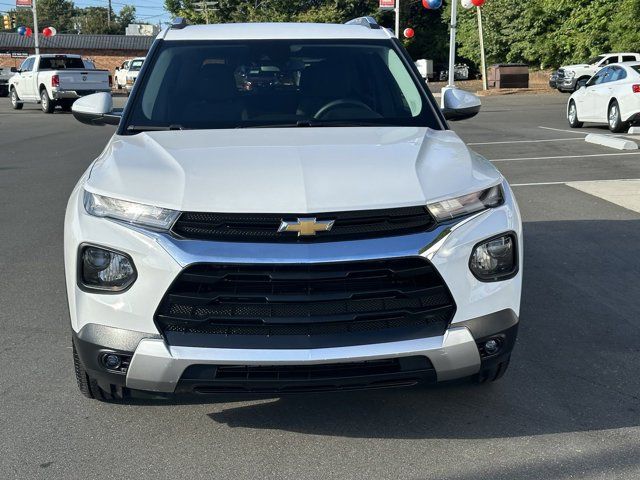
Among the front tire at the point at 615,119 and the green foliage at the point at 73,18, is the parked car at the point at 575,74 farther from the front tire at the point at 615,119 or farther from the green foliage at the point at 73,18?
the green foliage at the point at 73,18

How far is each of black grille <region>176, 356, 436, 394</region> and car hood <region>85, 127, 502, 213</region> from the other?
635 mm

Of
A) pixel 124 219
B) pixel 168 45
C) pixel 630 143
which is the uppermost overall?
pixel 168 45

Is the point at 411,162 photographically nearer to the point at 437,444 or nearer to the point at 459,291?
the point at 459,291

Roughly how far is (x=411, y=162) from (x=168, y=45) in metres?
2.21

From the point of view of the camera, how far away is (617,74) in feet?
62.3

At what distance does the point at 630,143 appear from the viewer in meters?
15.5

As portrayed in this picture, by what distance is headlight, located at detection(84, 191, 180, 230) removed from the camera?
3576 mm

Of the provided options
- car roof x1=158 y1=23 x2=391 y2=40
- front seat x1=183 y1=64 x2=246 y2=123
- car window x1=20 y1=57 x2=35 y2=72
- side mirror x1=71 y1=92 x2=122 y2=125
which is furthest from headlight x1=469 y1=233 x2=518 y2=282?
car window x1=20 y1=57 x2=35 y2=72

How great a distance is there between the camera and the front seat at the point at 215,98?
16.3 feet

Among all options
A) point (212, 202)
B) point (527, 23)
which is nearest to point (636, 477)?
point (212, 202)


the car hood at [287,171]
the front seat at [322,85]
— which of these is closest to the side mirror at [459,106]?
the front seat at [322,85]

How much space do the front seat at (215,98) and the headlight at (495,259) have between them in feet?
6.06

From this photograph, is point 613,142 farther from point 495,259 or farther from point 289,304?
point 289,304

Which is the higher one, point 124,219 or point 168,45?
point 168,45
